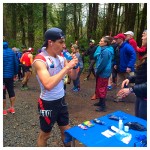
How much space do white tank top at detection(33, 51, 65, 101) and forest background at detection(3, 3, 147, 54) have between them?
1230 cm

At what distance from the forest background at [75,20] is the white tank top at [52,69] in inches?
484

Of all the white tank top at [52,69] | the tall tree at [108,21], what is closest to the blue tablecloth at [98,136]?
the white tank top at [52,69]

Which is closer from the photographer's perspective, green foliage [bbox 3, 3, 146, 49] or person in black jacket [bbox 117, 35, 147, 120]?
person in black jacket [bbox 117, 35, 147, 120]

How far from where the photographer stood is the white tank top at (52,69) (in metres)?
2.46

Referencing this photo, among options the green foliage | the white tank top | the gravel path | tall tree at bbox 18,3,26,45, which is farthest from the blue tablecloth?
tall tree at bbox 18,3,26,45

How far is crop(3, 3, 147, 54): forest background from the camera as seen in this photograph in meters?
15.5

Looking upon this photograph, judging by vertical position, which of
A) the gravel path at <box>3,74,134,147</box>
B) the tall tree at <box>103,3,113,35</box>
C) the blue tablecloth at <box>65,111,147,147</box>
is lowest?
the gravel path at <box>3,74,134,147</box>

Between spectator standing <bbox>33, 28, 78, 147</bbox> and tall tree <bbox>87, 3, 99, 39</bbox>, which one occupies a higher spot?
tall tree <bbox>87, 3, 99, 39</bbox>

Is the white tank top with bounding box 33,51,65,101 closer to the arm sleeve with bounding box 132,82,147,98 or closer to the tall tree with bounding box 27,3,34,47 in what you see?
the arm sleeve with bounding box 132,82,147,98

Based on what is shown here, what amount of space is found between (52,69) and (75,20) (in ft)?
60.0

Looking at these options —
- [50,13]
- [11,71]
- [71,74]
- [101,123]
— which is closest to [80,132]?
[101,123]

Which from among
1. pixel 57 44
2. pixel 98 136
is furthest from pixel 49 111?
pixel 57 44

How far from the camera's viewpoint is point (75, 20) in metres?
20.1

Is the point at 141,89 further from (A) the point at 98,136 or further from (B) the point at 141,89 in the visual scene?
(A) the point at 98,136
